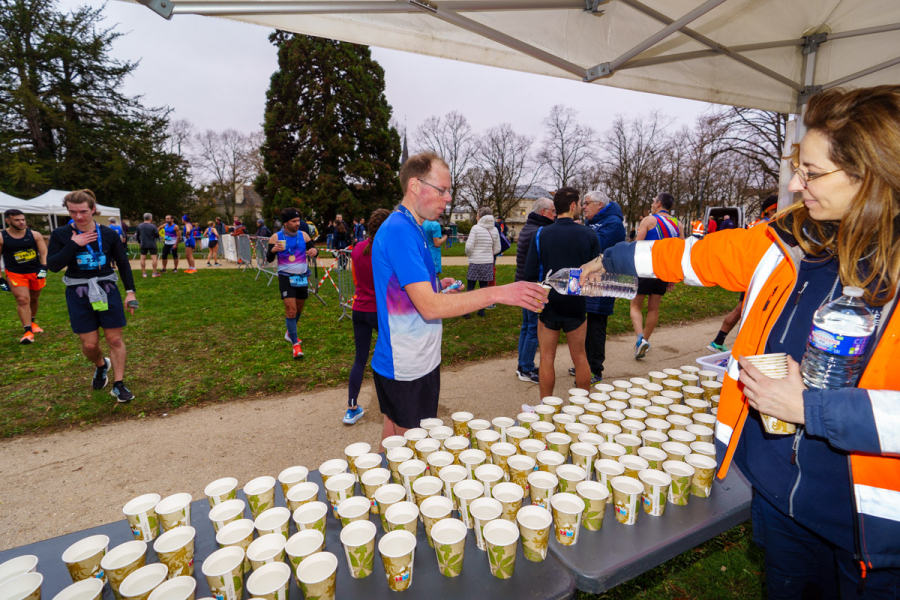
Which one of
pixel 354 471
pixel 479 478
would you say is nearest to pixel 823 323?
pixel 479 478

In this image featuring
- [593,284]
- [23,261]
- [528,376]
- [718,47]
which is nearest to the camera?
[593,284]

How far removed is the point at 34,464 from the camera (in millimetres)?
3881

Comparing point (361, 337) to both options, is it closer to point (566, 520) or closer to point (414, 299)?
point (414, 299)

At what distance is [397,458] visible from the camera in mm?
1869

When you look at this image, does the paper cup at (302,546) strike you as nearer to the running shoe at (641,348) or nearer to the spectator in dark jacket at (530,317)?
the spectator in dark jacket at (530,317)

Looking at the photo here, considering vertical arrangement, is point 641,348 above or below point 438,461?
below

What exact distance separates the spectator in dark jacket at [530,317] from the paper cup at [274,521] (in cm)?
410

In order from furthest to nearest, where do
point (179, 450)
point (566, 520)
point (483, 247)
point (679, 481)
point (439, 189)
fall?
1. point (483, 247)
2. point (179, 450)
3. point (439, 189)
4. point (679, 481)
5. point (566, 520)

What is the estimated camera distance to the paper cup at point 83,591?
1210mm

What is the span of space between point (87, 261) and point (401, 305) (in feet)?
13.2

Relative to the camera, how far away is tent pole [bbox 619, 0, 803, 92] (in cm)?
320

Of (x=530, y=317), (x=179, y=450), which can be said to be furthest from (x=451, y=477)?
(x=530, y=317)

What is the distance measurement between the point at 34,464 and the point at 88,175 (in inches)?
1315

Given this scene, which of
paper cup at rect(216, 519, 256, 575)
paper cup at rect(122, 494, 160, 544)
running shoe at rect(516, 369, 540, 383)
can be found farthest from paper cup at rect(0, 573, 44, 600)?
running shoe at rect(516, 369, 540, 383)
